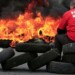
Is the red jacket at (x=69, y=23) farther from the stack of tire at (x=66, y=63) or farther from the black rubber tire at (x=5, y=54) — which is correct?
the black rubber tire at (x=5, y=54)

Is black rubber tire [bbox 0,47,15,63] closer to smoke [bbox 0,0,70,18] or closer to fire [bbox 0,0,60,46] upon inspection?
fire [bbox 0,0,60,46]

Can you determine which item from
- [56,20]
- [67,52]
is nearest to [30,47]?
[67,52]

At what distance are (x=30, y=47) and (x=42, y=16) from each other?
29.8ft

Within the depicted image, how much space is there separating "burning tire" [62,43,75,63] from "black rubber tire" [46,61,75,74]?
14 cm

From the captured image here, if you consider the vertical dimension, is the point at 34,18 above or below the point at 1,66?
above

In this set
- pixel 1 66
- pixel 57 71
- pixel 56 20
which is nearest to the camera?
pixel 57 71

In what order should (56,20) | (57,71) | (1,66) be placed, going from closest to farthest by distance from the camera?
(57,71), (1,66), (56,20)

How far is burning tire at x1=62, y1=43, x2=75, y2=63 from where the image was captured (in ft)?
29.5

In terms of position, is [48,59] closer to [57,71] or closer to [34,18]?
[57,71]

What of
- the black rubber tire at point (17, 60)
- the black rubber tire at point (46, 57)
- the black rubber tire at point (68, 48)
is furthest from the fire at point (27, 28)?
the black rubber tire at point (68, 48)

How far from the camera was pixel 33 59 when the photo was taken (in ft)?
30.5

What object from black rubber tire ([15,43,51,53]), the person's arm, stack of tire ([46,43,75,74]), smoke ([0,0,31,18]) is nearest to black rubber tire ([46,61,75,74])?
stack of tire ([46,43,75,74])

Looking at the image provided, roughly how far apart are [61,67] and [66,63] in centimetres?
14

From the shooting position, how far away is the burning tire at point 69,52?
899 cm
